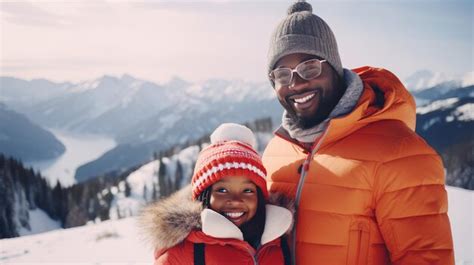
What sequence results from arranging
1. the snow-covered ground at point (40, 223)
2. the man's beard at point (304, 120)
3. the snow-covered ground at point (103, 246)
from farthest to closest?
the snow-covered ground at point (40, 223) < the snow-covered ground at point (103, 246) < the man's beard at point (304, 120)

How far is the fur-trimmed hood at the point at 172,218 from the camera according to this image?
127 inches

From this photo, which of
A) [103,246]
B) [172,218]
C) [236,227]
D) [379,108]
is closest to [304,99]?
[379,108]

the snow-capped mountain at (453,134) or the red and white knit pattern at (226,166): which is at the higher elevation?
the red and white knit pattern at (226,166)

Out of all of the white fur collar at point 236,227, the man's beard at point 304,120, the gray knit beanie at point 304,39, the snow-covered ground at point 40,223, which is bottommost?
the snow-covered ground at point 40,223

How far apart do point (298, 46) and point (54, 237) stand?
1558cm

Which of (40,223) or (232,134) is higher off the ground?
(232,134)

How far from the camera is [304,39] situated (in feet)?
11.8

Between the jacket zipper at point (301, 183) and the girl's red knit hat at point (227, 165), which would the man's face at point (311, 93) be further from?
the girl's red knit hat at point (227, 165)

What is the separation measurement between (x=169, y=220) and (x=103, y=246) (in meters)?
10.8

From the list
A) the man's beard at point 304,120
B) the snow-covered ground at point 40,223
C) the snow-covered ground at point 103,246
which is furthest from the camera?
the snow-covered ground at point 40,223

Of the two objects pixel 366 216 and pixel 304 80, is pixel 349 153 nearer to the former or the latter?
pixel 366 216

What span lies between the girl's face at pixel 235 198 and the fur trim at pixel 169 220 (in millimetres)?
178

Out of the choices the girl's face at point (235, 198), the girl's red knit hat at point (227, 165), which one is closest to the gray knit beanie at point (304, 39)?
the girl's red knit hat at point (227, 165)

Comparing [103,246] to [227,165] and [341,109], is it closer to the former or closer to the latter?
[227,165]
